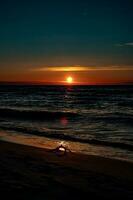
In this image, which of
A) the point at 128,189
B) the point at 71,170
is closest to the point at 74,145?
the point at 71,170

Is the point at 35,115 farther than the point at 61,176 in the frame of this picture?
Yes

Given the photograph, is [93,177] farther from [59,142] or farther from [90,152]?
[59,142]

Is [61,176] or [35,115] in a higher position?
[61,176]

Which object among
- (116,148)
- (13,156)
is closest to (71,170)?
(13,156)

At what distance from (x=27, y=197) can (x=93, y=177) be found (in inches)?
84.9

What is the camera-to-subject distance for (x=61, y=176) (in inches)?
255

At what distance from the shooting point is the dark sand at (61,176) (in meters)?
5.24

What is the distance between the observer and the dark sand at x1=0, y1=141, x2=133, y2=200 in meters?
5.24

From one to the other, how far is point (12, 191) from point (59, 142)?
23.2ft

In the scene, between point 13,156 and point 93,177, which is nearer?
point 93,177

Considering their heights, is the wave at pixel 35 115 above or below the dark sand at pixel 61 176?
below

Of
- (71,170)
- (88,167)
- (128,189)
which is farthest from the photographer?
(88,167)

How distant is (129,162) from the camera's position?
878 cm

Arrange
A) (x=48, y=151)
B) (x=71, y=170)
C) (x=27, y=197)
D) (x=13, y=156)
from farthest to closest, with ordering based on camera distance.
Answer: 1. (x=48, y=151)
2. (x=13, y=156)
3. (x=71, y=170)
4. (x=27, y=197)
